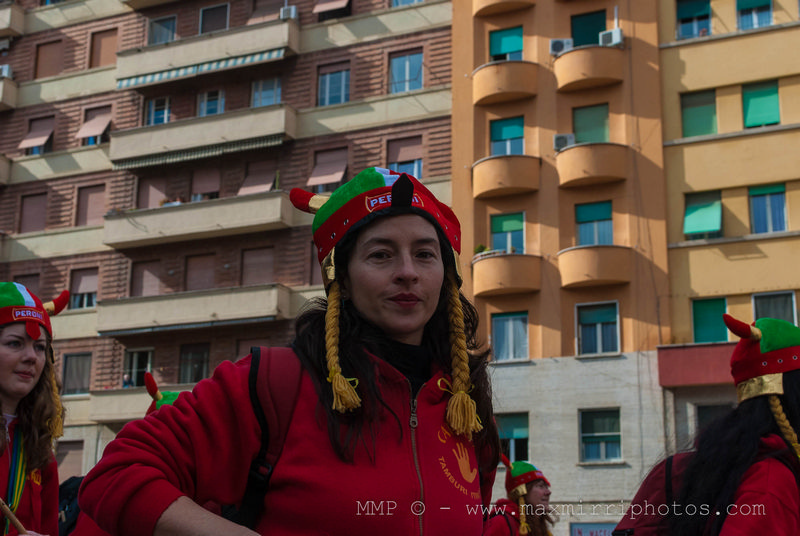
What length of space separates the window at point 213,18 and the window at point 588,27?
1187cm

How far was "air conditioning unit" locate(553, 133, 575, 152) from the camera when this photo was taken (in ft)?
90.2

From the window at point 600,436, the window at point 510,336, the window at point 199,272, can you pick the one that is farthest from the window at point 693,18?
the window at point 199,272

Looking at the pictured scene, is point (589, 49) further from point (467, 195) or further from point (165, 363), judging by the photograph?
point (165, 363)

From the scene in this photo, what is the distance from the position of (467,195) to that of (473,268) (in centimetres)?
212

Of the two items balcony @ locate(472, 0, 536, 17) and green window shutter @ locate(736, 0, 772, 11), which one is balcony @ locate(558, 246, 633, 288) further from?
balcony @ locate(472, 0, 536, 17)

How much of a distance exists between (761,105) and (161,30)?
19.8 meters

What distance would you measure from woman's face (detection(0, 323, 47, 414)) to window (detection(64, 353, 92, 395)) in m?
28.3

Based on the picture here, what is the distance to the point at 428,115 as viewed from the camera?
29.5 metres

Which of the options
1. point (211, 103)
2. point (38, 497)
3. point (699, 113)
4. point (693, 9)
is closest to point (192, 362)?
point (211, 103)

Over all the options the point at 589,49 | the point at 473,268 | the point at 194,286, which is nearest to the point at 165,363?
the point at 194,286

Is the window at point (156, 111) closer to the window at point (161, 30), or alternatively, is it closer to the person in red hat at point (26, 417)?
the window at point (161, 30)

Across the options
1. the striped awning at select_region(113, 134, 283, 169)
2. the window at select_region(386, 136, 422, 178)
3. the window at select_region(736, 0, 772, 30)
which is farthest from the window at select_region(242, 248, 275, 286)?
the window at select_region(736, 0, 772, 30)

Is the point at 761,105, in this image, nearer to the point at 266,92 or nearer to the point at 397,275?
the point at 266,92

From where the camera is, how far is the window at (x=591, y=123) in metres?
27.6
